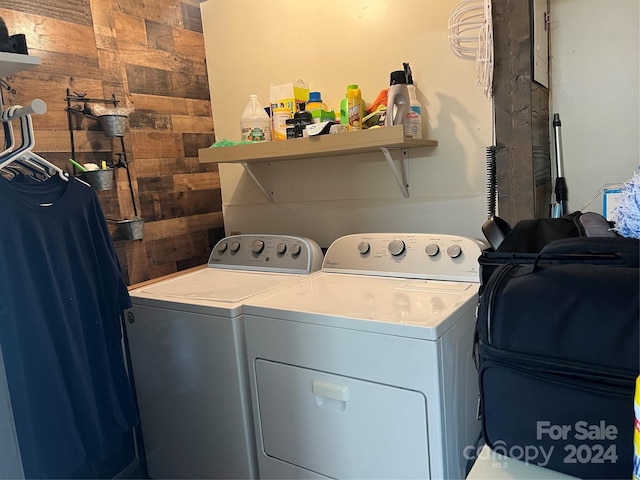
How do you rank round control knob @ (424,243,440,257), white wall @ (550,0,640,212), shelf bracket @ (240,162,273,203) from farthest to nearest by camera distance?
shelf bracket @ (240,162,273,203) → round control knob @ (424,243,440,257) → white wall @ (550,0,640,212)

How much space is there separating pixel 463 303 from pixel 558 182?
2.22 ft

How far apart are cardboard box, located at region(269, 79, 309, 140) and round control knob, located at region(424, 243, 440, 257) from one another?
2.49ft

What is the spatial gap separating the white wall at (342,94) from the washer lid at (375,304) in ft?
1.45

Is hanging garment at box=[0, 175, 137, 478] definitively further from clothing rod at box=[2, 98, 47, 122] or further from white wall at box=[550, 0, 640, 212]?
white wall at box=[550, 0, 640, 212]

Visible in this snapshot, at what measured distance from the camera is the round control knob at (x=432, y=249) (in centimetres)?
167

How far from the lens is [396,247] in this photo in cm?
176

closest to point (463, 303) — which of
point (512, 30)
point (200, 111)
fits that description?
point (512, 30)

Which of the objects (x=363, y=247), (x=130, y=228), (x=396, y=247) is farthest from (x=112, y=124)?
(x=396, y=247)

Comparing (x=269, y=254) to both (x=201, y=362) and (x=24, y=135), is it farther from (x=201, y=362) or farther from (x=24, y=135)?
(x=24, y=135)

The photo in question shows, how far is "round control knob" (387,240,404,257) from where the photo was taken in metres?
1.75

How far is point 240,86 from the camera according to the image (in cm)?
240

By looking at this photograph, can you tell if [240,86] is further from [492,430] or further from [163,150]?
[492,430]

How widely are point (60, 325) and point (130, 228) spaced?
0.64 meters

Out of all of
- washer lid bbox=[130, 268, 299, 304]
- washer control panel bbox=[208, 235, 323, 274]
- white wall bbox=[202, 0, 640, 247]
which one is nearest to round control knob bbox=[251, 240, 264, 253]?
washer control panel bbox=[208, 235, 323, 274]
